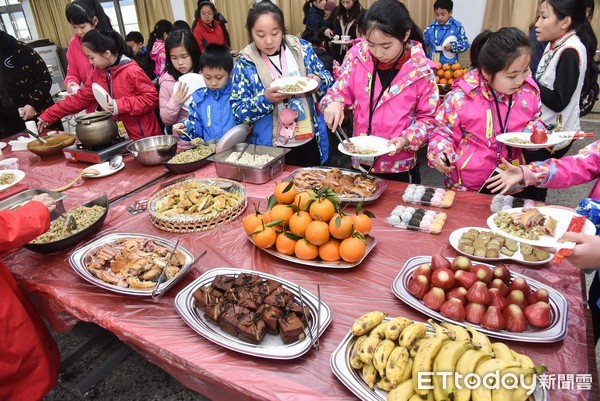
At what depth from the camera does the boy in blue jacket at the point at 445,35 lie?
5.41 m

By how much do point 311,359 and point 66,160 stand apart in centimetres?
266

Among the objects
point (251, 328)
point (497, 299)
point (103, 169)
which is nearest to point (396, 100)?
point (497, 299)

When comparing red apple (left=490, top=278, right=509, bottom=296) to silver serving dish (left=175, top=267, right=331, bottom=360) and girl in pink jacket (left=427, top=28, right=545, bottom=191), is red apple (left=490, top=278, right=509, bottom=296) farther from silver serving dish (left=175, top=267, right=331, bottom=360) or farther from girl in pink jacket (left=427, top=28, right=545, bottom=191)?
girl in pink jacket (left=427, top=28, right=545, bottom=191)

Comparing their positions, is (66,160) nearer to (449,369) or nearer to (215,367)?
(215,367)

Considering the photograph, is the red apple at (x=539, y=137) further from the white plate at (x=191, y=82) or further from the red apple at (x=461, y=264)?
the white plate at (x=191, y=82)

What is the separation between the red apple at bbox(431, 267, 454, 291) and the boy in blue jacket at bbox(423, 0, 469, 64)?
200 inches

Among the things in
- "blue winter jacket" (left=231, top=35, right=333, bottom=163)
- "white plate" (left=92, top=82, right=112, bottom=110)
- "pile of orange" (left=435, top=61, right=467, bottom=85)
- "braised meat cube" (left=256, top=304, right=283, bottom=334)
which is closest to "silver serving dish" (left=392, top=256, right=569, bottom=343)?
"braised meat cube" (left=256, top=304, right=283, bottom=334)

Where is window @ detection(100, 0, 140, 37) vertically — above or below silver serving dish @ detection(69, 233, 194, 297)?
above

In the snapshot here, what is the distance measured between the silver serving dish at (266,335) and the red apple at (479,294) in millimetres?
438

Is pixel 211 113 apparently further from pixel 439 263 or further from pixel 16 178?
pixel 439 263

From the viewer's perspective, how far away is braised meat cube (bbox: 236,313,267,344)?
1.11 metres

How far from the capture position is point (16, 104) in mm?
3840

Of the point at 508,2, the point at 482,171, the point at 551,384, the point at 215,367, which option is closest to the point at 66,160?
the point at 215,367

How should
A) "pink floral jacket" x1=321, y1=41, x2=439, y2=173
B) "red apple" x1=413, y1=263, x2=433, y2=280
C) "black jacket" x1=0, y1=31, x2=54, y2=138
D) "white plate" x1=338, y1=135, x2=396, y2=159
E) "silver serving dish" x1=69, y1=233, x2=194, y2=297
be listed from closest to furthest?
"red apple" x1=413, y1=263, x2=433, y2=280 → "silver serving dish" x1=69, y1=233, x2=194, y2=297 → "white plate" x1=338, y1=135, x2=396, y2=159 → "pink floral jacket" x1=321, y1=41, x2=439, y2=173 → "black jacket" x1=0, y1=31, x2=54, y2=138
